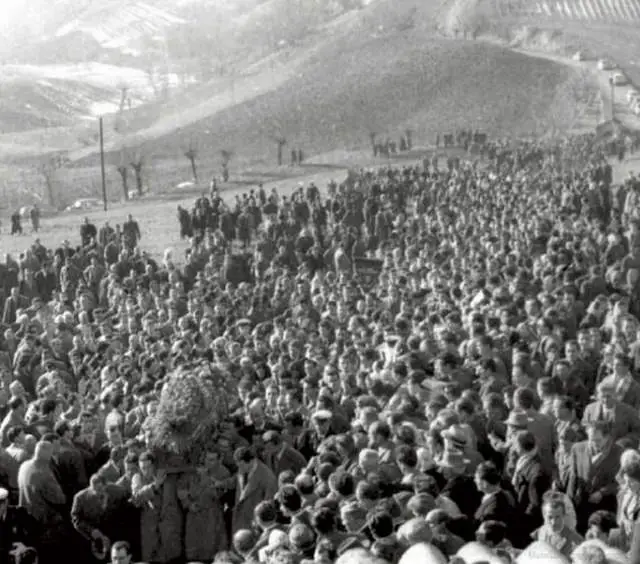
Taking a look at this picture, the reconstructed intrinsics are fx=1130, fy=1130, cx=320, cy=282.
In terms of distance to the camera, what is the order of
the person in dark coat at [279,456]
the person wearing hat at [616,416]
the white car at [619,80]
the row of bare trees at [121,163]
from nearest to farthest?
the person wearing hat at [616,416]
the person in dark coat at [279,456]
the row of bare trees at [121,163]
the white car at [619,80]

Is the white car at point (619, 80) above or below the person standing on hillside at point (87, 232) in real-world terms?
above

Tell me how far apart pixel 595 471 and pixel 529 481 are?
60cm

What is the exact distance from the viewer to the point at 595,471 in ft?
29.7

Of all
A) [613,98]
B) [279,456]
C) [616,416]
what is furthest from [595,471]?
[613,98]

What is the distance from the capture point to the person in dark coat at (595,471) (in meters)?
9.02

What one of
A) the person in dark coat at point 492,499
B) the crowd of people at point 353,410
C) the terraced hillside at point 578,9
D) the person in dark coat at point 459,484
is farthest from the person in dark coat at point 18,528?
the terraced hillside at point 578,9

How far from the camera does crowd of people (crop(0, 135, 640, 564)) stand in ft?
26.4

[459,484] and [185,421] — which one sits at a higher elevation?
[185,421]

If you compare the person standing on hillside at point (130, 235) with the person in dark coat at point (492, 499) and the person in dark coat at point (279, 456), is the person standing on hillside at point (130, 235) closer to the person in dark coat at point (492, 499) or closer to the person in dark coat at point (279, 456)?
the person in dark coat at point (279, 456)

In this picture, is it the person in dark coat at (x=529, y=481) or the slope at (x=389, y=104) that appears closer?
the person in dark coat at (x=529, y=481)

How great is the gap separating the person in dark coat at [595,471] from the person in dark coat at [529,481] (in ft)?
0.82

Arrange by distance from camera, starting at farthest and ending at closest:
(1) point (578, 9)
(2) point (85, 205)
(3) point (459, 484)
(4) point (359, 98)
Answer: (1) point (578, 9) < (4) point (359, 98) < (2) point (85, 205) < (3) point (459, 484)

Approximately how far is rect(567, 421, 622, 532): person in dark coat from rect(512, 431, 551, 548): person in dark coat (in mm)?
249

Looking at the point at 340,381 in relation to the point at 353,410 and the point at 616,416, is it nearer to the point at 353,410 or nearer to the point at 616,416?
the point at 353,410
